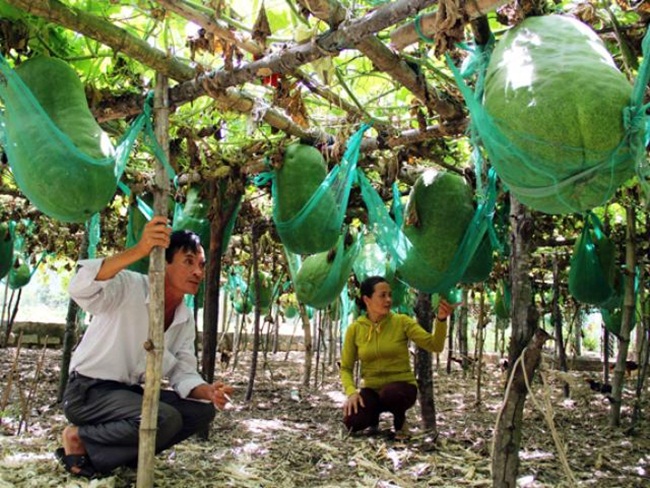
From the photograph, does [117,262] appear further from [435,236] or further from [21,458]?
[435,236]

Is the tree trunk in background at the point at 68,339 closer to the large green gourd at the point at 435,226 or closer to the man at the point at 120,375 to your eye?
the man at the point at 120,375

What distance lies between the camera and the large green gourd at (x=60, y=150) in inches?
108

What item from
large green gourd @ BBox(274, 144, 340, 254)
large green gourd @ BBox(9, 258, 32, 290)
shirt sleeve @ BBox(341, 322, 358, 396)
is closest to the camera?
large green gourd @ BBox(274, 144, 340, 254)

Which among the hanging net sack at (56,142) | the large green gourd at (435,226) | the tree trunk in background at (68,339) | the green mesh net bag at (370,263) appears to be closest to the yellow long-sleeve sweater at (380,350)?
the large green gourd at (435,226)

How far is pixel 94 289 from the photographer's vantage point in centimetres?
292

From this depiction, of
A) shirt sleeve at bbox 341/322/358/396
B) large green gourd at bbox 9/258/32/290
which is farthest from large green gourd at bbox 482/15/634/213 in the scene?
large green gourd at bbox 9/258/32/290

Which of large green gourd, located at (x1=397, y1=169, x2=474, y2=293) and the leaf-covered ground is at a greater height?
large green gourd, located at (x1=397, y1=169, x2=474, y2=293)

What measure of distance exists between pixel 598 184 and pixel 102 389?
239 cm

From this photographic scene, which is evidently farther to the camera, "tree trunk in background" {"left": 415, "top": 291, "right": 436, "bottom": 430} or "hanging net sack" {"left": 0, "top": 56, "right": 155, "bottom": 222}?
"tree trunk in background" {"left": 415, "top": 291, "right": 436, "bottom": 430}

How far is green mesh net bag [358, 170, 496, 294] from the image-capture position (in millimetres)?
4102

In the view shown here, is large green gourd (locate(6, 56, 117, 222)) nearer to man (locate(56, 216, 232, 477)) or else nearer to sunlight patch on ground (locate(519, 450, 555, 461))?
man (locate(56, 216, 232, 477))

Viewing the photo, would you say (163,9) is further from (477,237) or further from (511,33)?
(477,237)

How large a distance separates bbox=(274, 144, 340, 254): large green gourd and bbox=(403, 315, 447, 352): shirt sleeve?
2.76ft

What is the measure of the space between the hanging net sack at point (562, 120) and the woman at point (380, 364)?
2502mm
